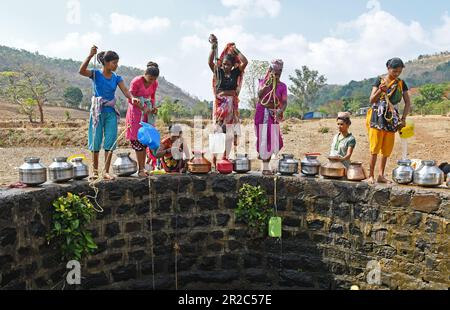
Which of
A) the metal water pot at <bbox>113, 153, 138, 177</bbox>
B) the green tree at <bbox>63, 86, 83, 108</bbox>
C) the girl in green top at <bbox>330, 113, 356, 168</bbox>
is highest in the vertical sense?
the green tree at <bbox>63, 86, 83, 108</bbox>

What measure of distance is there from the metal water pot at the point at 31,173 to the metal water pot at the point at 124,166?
911 mm

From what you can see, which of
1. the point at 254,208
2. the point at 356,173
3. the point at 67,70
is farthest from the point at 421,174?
the point at 67,70

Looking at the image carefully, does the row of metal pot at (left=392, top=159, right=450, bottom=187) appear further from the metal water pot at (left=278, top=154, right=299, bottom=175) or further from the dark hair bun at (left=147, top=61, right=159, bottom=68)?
the dark hair bun at (left=147, top=61, right=159, bottom=68)

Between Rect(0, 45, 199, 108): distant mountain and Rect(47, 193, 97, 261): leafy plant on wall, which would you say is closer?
Rect(47, 193, 97, 261): leafy plant on wall

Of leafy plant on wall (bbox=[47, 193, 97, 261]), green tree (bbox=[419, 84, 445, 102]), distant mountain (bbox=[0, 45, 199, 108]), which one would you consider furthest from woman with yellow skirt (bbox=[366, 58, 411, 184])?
distant mountain (bbox=[0, 45, 199, 108])

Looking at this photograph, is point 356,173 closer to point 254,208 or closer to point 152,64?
point 254,208

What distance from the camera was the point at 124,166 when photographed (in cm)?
443

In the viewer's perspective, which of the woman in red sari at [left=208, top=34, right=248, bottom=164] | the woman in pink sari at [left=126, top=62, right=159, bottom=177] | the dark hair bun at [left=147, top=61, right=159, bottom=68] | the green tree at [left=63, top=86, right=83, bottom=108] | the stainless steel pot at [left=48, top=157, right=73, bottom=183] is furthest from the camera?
the green tree at [left=63, top=86, right=83, bottom=108]

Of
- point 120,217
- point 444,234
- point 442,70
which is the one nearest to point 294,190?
point 444,234

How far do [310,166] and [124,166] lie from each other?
7.40 feet

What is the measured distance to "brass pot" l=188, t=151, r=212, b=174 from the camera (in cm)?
473

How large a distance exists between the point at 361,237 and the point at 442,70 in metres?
97.6

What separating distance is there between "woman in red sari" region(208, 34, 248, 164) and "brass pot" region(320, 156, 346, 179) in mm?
1275

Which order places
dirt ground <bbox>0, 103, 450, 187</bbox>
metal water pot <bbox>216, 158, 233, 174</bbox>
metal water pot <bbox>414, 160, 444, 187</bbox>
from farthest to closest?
dirt ground <bbox>0, 103, 450, 187</bbox>, metal water pot <bbox>216, 158, 233, 174</bbox>, metal water pot <bbox>414, 160, 444, 187</bbox>
